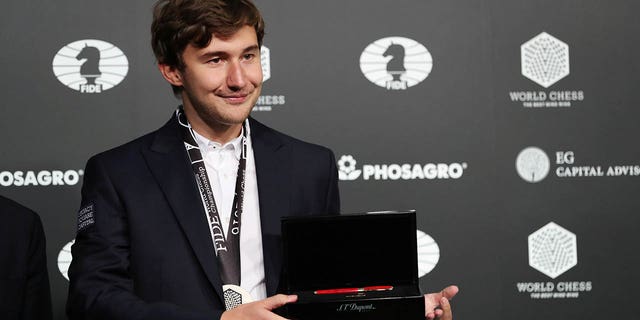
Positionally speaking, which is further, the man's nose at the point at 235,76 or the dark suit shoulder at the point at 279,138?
the dark suit shoulder at the point at 279,138

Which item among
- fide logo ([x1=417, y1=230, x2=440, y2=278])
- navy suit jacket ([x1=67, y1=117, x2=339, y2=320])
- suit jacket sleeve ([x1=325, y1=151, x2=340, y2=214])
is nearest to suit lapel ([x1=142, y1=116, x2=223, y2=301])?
navy suit jacket ([x1=67, y1=117, x2=339, y2=320])

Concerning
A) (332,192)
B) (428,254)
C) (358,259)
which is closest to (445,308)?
(358,259)

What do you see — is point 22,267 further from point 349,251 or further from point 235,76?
point 349,251

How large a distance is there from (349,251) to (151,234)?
45 cm

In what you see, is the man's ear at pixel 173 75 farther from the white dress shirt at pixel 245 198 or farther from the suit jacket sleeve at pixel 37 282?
the suit jacket sleeve at pixel 37 282

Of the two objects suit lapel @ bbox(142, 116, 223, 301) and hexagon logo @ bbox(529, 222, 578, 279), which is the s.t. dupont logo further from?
hexagon logo @ bbox(529, 222, 578, 279)

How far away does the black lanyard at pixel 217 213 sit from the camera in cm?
174

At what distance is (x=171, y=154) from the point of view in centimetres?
182

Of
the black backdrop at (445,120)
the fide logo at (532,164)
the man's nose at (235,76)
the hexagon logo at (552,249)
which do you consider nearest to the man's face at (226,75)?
the man's nose at (235,76)

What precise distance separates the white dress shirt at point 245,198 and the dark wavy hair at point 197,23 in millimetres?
222

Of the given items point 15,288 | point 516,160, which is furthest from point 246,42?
point 516,160

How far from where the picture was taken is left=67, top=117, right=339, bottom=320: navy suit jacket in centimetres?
170

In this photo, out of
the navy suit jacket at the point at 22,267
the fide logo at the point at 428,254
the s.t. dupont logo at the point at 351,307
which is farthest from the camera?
the fide logo at the point at 428,254

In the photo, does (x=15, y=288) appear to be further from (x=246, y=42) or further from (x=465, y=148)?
(x=465, y=148)
